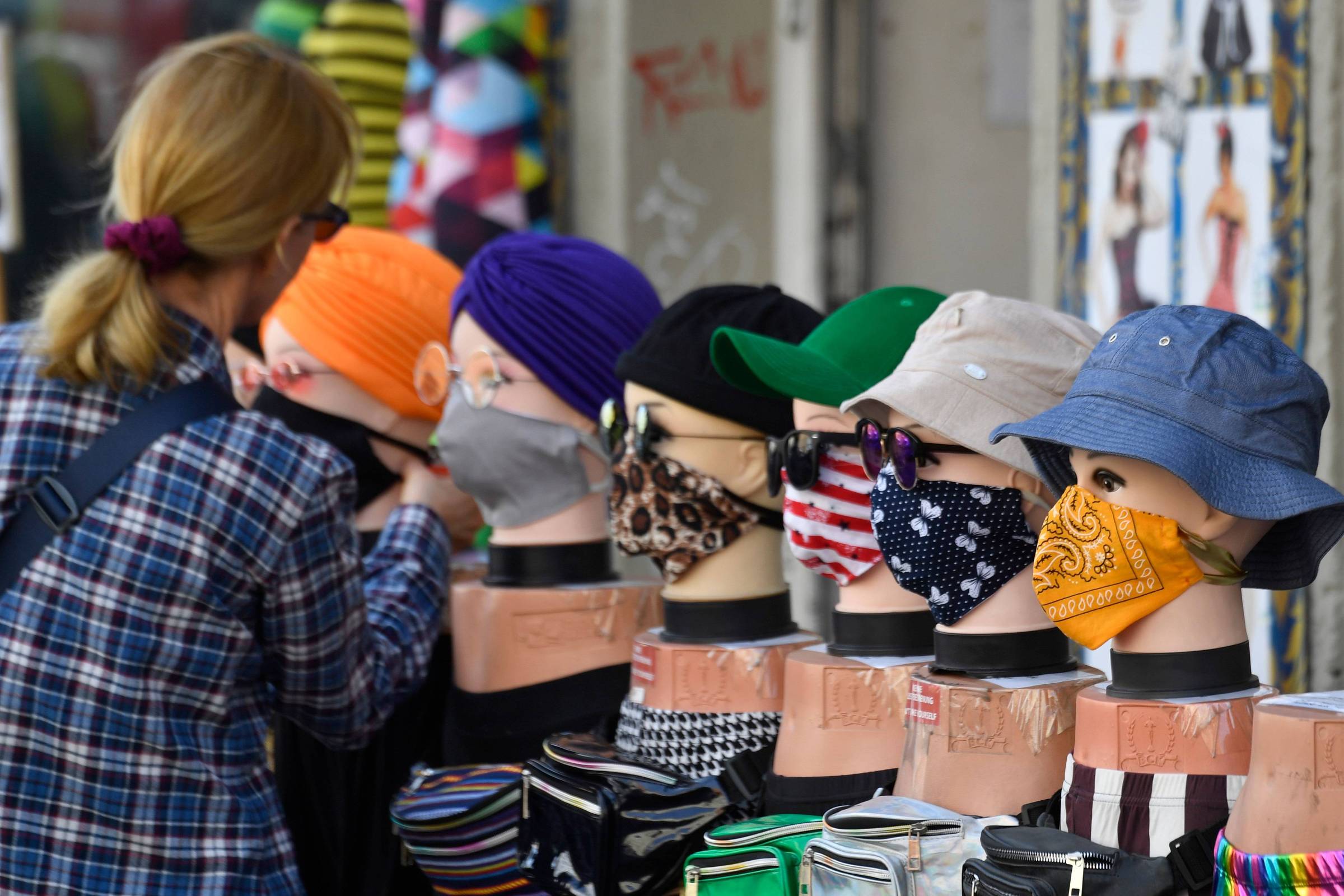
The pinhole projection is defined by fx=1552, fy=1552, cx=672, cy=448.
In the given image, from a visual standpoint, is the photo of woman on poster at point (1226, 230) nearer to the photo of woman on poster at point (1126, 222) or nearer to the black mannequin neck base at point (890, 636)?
the photo of woman on poster at point (1126, 222)

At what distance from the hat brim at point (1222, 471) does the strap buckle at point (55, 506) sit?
1.33m

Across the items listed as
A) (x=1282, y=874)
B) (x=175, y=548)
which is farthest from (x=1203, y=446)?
(x=175, y=548)

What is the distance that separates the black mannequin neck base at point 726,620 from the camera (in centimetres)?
285

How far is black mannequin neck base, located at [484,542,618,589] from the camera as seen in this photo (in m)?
3.24

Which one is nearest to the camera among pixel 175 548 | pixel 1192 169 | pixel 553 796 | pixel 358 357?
pixel 175 548

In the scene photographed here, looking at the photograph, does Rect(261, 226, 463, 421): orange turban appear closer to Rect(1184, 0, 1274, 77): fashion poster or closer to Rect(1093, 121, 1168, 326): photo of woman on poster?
Rect(1093, 121, 1168, 326): photo of woman on poster

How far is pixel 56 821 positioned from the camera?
2250mm

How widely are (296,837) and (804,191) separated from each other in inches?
121

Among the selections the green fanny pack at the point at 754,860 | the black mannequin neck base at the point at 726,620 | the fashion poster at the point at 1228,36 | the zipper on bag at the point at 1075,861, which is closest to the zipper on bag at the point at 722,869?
the green fanny pack at the point at 754,860

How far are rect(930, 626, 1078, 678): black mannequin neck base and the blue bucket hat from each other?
0.35m

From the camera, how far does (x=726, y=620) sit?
285 centimetres

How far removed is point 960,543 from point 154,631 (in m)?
1.19

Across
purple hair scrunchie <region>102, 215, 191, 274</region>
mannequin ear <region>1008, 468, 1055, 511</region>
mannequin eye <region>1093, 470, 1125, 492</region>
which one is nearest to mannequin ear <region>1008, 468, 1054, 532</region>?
mannequin ear <region>1008, 468, 1055, 511</region>

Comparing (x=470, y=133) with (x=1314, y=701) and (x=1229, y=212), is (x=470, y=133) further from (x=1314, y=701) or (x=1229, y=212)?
(x=1314, y=701)
